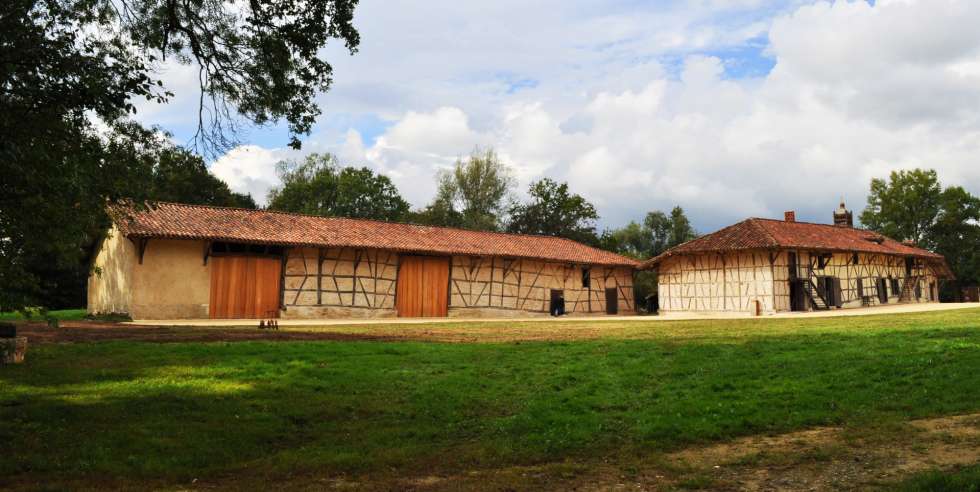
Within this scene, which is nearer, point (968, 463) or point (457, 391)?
point (968, 463)

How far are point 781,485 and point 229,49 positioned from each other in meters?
10.1

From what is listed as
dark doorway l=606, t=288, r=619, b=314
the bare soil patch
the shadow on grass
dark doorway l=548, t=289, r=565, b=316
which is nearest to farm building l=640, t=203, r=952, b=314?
dark doorway l=606, t=288, r=619, b=314

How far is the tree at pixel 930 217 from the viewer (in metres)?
55.9

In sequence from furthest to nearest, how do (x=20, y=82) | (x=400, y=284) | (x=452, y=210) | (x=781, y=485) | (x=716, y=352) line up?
(x=452, y=210), (x=400, y=284), (x=716, y=352), (x=20, y=82), (x=781, y=485)

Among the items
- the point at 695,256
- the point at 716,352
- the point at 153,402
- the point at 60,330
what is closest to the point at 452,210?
the point at 695,256

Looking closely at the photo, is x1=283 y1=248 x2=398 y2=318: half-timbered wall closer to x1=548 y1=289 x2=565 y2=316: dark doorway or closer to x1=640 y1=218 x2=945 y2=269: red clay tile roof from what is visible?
x1=548 y1=289 x2=565 y2=316: dark doorway

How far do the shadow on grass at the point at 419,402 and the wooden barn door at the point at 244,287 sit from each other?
12.9 metres

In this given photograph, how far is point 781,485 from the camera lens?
5570 mm

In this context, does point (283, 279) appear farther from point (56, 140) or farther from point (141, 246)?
point (56, 140)

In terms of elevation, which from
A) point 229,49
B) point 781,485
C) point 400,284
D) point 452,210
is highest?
point 452,210

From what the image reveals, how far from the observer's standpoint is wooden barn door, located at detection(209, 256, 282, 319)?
25.6m

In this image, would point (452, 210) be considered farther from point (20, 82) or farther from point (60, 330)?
point (20, 82)

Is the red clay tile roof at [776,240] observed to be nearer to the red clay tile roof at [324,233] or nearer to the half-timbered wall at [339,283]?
the red clay tile roof at [324,233]

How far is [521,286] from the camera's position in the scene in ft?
111
